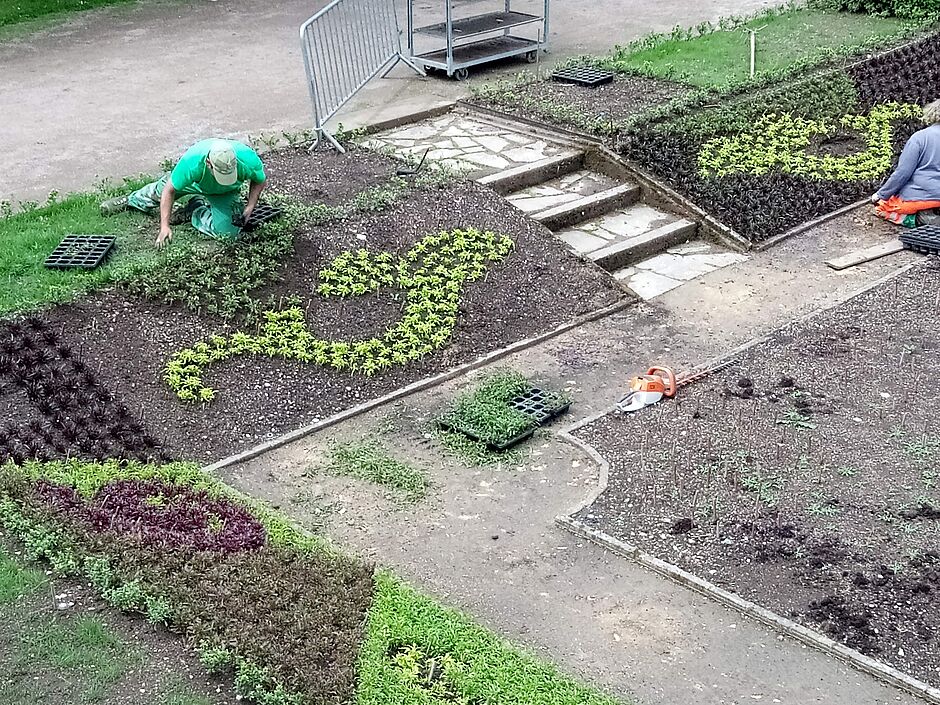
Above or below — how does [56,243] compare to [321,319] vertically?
above

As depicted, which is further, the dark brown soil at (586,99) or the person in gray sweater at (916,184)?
the dark brown soil at (586,99)

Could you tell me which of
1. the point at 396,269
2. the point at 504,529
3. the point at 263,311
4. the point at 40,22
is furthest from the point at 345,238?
the point at 40,22

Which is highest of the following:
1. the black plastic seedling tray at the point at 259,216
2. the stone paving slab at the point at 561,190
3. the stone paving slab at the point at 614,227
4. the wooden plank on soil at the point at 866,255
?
the black plastic seedling tray at the point at 259,216

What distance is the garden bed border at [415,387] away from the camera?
7039 mm

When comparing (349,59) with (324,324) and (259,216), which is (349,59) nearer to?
(259,216)

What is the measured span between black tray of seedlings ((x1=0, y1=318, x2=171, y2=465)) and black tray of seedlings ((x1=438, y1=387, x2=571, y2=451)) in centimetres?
183

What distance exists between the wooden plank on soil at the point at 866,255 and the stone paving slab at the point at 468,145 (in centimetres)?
267

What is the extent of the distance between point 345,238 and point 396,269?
1.64 feet

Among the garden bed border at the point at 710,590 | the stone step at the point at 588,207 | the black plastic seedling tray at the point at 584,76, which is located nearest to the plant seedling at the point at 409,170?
the stone step at the point at 588,207

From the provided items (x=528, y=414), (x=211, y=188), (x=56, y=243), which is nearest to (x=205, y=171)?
(x=211, y=188)

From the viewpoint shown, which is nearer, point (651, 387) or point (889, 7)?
point (651, 387)

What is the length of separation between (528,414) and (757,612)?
2.30 m

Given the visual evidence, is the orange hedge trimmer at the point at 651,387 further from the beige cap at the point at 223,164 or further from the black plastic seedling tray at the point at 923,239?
the black plastic seedling tray at the point at 923,239

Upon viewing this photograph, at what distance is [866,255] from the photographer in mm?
9828
